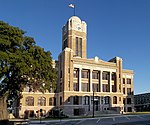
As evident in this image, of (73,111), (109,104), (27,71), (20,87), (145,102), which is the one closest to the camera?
(27,71)

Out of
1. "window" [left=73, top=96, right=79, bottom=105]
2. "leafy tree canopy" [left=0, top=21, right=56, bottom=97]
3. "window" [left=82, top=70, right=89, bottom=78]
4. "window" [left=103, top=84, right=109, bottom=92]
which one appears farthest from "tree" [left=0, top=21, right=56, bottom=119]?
"window" [left=103, top=84, right=109, bottom=92]

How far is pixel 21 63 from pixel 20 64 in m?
0.22

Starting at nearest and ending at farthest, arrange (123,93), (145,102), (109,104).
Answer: (109,104) → (123,93) → (145,102)

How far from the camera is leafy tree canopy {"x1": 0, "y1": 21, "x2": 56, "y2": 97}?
3105 centimetres

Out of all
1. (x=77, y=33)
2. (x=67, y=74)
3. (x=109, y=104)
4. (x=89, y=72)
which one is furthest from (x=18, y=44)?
(x=77, y=33)

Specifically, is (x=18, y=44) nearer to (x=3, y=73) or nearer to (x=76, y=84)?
(x=3, y=73)

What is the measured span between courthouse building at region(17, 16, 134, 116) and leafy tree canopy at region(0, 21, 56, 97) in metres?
39.7

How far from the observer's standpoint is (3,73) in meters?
31.7

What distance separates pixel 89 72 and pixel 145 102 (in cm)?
4434

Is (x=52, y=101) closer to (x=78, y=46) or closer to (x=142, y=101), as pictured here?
(x=78, y=46)

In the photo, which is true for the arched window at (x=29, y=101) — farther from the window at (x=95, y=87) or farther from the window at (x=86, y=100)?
the window at (x=95, y=87)

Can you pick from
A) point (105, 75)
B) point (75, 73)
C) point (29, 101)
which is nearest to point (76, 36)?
point (105, 75)

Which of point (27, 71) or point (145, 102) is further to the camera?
point (145, 102)

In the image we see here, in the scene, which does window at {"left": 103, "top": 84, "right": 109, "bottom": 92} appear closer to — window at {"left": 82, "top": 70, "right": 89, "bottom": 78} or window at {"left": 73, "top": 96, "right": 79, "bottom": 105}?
window at {"left": 82, "top": 70, "right": 89, "bottom": 78}
